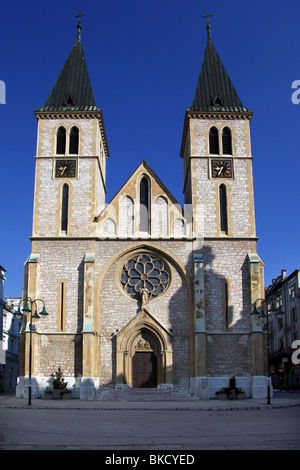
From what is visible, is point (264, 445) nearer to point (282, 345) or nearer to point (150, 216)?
point (150, 216)

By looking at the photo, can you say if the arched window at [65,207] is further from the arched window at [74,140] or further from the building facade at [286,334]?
the building facade at [286,334]

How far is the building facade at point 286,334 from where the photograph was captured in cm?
5150

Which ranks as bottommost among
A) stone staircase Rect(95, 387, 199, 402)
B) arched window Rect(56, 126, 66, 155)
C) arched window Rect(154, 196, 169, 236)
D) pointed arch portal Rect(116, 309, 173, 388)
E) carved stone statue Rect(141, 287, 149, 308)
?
stone staircase Rect(95, 387, 199, 402)

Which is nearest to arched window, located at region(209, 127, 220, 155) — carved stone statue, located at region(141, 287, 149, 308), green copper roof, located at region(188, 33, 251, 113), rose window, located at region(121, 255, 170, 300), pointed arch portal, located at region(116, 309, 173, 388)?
green copper roof, located at region(188, 33, 251, 113)

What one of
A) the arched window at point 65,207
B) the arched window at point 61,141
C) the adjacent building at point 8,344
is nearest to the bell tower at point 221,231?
the arched window at point 65,207

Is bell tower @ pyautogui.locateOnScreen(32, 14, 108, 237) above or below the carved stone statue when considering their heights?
above

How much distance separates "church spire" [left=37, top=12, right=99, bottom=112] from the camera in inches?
1371

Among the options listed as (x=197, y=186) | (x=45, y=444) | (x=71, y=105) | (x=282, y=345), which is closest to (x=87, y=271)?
(x=197, y=186)

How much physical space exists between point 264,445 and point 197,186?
80.2ft

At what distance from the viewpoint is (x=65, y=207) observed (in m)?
33.0

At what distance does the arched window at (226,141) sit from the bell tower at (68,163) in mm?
8079

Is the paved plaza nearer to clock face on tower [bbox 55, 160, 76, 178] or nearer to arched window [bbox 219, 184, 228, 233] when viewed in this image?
arched window [bbox 219, 184, 228, 233]

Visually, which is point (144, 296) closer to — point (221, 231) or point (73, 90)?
point (221, 231)

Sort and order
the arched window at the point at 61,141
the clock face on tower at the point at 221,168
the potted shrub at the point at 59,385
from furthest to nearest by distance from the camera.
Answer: the arched window at the point at 61,141 < the clock face on tower at the point at 221,168 < the potted shrub at the point at 59,385
